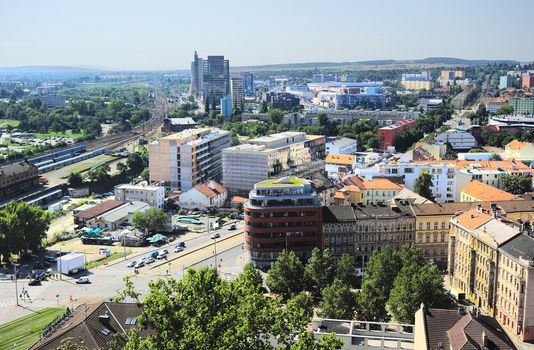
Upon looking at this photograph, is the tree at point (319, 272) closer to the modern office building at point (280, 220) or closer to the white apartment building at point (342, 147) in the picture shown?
the modern office building at point (280, 220)

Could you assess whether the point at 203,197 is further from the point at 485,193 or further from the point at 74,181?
the point at 485,193

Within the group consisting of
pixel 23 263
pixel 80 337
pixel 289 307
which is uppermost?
pixel 289 307

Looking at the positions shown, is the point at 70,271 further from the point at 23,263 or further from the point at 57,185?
the point at 57,185

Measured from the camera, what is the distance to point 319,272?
152 feet

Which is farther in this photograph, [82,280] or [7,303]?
[82,280]

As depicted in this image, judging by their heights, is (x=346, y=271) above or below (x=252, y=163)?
below

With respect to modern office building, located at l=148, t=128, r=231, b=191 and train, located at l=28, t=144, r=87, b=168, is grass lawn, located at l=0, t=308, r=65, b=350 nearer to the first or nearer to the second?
modern office building, located at l=148, t=128, r=231, b=191

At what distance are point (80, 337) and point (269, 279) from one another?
18.1 m

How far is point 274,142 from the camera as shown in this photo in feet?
290

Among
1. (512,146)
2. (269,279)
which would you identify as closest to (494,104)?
(512,146)

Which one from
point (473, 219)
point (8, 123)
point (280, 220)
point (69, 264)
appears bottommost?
point (69, 264)

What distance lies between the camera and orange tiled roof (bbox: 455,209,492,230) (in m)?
46.4

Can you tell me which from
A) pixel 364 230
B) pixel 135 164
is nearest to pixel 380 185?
pixel 364 230

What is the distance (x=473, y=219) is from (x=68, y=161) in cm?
8444
